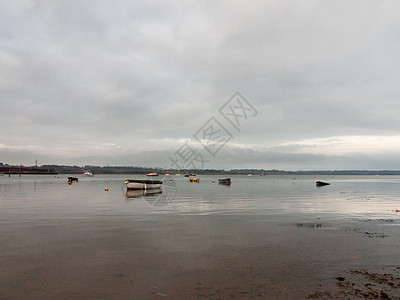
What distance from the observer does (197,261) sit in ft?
44.7

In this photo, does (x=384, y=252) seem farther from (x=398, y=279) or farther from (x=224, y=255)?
(x=224, y=255)

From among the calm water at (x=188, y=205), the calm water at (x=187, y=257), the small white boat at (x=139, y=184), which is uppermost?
the small white boat at (x=139, y=184)

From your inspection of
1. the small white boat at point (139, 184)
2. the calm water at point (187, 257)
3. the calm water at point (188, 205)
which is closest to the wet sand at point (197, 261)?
the calm water at point (187, 257)

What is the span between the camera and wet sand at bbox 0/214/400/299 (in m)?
10.1

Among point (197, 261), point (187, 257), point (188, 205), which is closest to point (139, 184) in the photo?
point (188, 205)

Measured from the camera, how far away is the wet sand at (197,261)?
10125 mm

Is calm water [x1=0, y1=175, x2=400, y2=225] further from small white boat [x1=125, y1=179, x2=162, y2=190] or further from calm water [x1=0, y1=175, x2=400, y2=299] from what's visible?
small white boat [x1=125, y1=179, x2=162, y2=190]

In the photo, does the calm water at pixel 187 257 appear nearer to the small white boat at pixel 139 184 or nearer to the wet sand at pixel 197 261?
the wet sand at pixel 197 261

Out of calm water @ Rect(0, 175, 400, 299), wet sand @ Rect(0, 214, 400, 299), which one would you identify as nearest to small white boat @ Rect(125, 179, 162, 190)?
calm water @ Rect(0, 175, 400, 299)

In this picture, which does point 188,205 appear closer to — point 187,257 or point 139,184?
point 187,257

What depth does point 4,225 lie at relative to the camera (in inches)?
883

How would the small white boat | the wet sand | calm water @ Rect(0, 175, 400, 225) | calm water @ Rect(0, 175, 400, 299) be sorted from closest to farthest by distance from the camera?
the wet sand → calm water @ Rect(0, 175, 400, 299) → calm water @ Rect(0, 175, 400, 225) → the small white boat

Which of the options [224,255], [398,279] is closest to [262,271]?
[224,255]

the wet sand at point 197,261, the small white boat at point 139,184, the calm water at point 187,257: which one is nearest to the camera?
the wet sand at point 197,261
